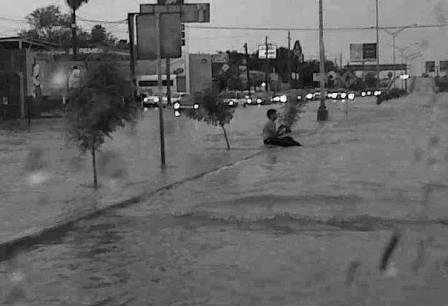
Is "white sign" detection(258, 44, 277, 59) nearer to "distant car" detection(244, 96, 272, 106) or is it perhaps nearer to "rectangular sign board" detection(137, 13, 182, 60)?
"distant car" detection(244, 96, 272, 106)

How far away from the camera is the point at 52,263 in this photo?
396 inches

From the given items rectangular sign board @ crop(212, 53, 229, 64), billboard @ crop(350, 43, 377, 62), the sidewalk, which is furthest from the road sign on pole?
rectangular sign board @ crop(212, 53, 229, 64)

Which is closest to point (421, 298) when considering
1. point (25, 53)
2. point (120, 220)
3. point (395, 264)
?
point (395, 264)

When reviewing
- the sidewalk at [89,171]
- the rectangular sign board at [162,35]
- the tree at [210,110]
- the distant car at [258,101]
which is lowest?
the distant car at [258,101]

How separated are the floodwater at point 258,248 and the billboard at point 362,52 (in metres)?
116

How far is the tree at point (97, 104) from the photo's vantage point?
54.1 feet

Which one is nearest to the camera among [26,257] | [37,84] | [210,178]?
[26,257]

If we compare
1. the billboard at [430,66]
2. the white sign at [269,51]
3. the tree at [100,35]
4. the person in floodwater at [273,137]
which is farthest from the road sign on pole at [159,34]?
the white sign at [269,51]

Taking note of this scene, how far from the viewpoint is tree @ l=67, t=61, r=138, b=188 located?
16.5 metres

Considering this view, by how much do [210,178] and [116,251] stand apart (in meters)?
7.97

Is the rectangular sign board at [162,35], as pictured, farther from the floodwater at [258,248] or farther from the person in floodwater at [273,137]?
the person in floodwater at [273,137]

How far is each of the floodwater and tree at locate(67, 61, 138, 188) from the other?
173 centimetres

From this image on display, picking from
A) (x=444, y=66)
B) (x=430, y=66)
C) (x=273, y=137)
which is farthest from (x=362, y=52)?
(x=273, y=137)

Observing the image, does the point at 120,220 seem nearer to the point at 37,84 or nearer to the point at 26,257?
the point at 26,257
